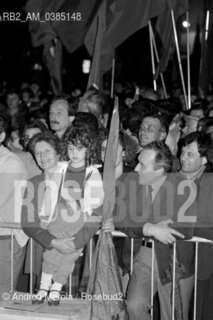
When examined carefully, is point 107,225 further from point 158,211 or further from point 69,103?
point 69,103

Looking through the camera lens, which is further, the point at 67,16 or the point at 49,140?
the point at 67,16

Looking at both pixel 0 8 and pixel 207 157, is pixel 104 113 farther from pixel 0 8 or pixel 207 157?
pixel 0 8

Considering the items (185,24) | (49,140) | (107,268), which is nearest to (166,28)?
(185,24)

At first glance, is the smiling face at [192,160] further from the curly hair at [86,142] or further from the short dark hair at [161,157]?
the curly hair at [86,142]

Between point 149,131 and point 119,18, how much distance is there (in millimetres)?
4214

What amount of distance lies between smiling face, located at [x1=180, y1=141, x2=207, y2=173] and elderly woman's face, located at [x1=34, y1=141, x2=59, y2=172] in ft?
3.64

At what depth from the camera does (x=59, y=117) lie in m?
7.12

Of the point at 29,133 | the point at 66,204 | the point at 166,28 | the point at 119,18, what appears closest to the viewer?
the point at 66,204

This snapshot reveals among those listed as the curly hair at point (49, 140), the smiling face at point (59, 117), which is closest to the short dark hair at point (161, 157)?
the curly hair at point (49, 140)

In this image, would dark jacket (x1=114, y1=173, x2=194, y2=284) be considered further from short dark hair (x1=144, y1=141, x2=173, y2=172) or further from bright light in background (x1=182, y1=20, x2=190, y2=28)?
bright light in background (x1=182, y1=20, x2=190, y2=28)

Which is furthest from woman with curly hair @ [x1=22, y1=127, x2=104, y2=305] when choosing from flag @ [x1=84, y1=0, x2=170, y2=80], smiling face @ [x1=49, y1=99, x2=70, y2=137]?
flag @ [x1=84, y1=0, x2=170, y2=80]

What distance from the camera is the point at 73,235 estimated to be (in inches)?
204

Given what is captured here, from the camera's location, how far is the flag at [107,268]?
501 centimetres

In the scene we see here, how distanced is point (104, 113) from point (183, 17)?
1000cm
